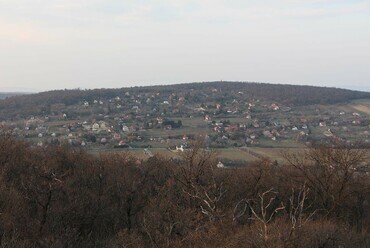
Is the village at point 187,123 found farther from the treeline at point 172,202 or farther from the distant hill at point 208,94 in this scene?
the treeline at point 172,202

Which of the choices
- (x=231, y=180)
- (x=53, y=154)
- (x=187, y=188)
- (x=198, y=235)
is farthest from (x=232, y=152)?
(x=198, y=235)

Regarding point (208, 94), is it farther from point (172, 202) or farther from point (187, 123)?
point (172, 202)

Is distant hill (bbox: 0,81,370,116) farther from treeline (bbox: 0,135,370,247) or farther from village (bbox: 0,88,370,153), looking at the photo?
treeline (bbox: 0,135,370,247)

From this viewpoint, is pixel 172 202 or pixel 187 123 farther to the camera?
pixel 187 123

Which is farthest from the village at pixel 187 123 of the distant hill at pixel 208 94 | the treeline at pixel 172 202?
the treeline at pixel 172 202

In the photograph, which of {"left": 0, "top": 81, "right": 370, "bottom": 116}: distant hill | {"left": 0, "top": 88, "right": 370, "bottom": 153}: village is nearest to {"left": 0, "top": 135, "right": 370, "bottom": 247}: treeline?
{"left": 0, "top": 88, "right": 370, "bottom": 153}: village

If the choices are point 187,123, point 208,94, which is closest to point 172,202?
point 187,123
